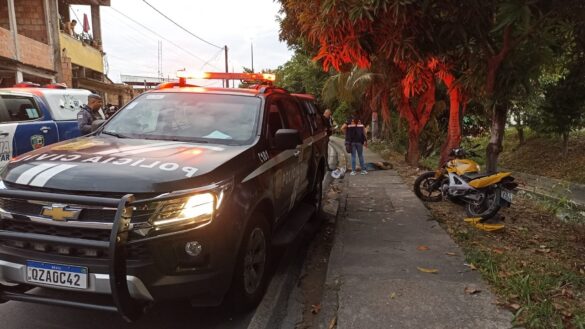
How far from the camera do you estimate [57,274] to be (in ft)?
9.71

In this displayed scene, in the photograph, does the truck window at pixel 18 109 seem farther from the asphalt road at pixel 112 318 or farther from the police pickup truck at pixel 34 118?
the asphalt road at pixel 112 318

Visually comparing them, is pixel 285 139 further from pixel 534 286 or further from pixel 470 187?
pixel 470 187

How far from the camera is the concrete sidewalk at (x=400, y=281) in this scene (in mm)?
3490

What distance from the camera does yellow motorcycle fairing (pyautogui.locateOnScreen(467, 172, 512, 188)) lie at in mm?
6411

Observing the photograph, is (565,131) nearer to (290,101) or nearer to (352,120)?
(352,120)

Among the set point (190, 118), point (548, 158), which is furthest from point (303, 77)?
point (190, 118)

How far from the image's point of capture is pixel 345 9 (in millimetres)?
4973

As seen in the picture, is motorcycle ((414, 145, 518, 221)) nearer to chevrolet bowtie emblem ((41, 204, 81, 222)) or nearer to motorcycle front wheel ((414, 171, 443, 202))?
motorcycle front wheel ((414, 171, 443, 202))

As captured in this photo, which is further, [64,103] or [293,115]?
[64,103]

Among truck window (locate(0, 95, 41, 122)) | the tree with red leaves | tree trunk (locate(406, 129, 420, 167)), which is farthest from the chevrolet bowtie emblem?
tree trunk (locate(406, 129, 420, 167))

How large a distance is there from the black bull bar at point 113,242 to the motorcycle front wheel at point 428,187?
5.84 metres

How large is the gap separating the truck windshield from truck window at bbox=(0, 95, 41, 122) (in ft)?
11.5

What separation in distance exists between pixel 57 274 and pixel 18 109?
552 centimetres

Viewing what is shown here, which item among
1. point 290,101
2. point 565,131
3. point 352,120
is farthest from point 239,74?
A: point 565,131
